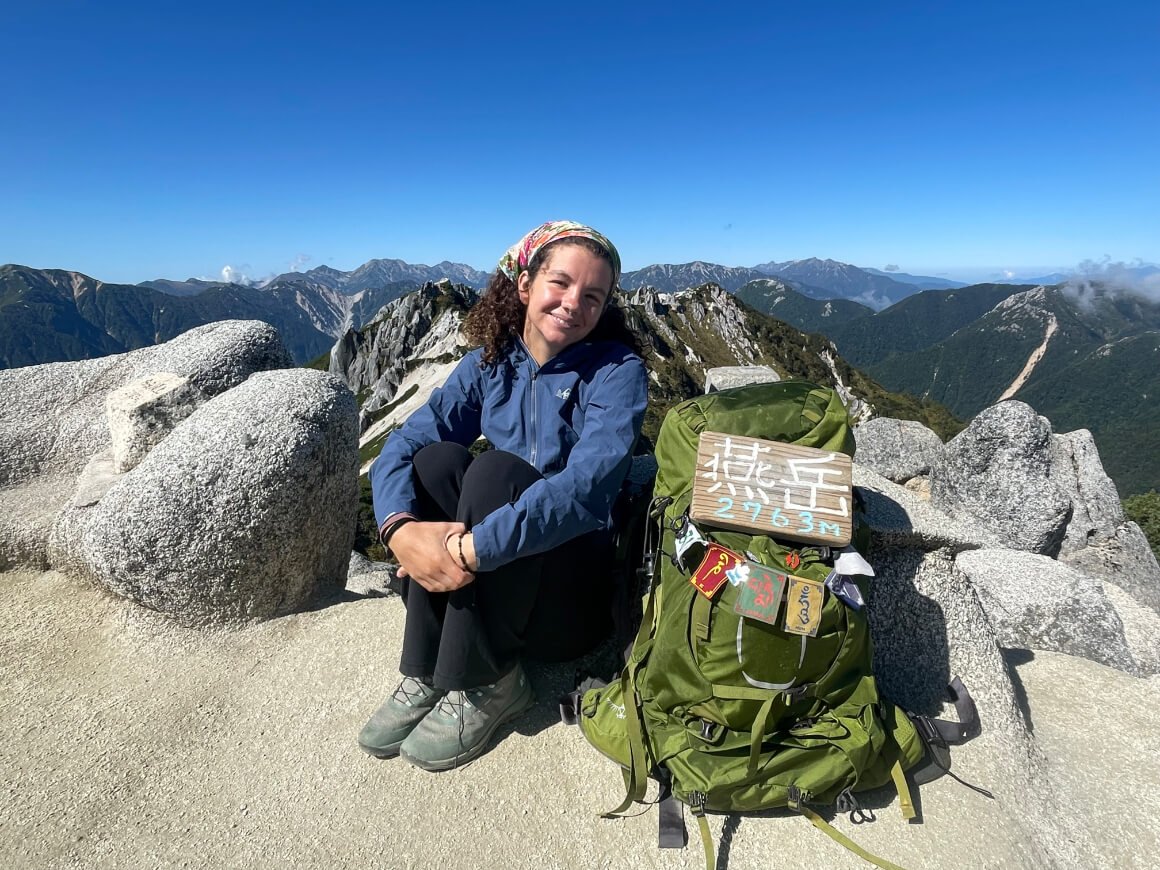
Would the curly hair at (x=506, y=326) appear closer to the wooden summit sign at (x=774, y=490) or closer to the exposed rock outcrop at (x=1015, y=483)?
the wooden summit sign at (x=774, y=490)

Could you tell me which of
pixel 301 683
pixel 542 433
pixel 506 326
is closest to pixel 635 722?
pixel 542 433

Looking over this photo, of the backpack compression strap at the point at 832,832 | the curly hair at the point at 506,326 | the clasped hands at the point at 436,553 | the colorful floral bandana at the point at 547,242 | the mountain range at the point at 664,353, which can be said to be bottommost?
the mountain range at the point at 664,353

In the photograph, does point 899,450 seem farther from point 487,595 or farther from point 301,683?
point 301,683

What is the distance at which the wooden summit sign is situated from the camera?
351cm

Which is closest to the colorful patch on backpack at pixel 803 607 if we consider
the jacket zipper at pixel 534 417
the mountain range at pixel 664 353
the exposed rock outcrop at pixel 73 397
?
the jacket zipper at pixel 534 417

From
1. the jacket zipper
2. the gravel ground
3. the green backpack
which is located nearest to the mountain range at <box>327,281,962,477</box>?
the gravel ground

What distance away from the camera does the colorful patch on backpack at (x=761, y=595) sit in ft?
10.5

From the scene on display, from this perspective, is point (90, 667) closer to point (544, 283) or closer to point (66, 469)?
point (66, 469)

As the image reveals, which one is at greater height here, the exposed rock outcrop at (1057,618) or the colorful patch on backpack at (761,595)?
the colorful patch on backpack at (761,595)

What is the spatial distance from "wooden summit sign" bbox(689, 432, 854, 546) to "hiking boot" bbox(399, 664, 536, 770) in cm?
188

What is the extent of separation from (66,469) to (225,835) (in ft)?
19.2

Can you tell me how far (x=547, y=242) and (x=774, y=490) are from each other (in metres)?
2.32

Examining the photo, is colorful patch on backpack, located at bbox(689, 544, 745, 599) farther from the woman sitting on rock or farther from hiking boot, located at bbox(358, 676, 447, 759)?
hiking boot, located at bbox(358, 676, 447, 759)

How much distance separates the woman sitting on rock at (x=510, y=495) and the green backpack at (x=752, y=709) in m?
0.70
